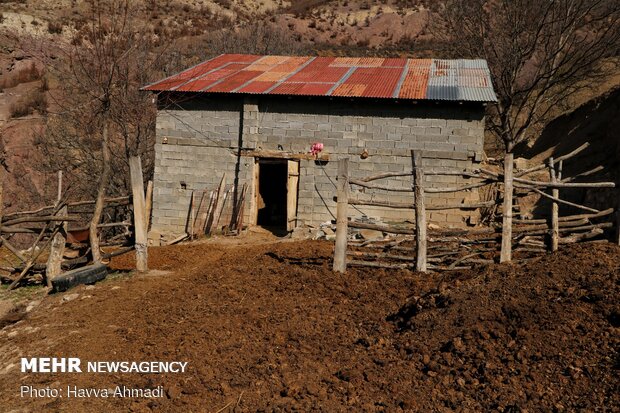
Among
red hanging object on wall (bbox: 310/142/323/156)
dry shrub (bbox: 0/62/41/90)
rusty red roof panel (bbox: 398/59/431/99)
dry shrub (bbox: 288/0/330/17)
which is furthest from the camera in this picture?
dry shrub (bbox: 288/0/330/17)

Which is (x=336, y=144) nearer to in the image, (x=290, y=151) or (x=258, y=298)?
(x=290, y=151)

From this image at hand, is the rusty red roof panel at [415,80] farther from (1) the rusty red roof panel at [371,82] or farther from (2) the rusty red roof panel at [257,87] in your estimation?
(2) the rusty red roof panel at [257,87]

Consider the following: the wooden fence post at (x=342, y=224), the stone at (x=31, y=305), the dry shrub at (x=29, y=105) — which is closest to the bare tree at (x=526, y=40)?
the wooden fence post at (x=342, y=224)

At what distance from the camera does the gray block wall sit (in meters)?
12.8

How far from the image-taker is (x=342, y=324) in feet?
18.4

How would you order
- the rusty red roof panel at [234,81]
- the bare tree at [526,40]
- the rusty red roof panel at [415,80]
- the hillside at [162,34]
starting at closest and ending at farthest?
the rusty red roof panel at [415,80] < the rusty red roof panel at [234,81] < the bare tree at [526,40] < the hillside at [162,34]

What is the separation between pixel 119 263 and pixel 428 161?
7.57 m

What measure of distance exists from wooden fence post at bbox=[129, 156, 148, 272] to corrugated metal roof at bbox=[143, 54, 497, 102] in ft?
18.8

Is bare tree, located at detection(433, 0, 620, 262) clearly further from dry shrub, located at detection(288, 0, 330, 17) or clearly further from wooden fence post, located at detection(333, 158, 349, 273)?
dry shrub, located at detection(288, 0, 330, 17)

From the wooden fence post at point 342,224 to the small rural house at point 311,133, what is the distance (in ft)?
18.3

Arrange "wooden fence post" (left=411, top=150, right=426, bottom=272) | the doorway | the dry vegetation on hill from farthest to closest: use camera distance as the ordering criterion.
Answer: the dry vegetation on hill, the doorway, "wooden fence post" (left=411, top=150, right=426, bottom=272)

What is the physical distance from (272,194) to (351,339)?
12194mm

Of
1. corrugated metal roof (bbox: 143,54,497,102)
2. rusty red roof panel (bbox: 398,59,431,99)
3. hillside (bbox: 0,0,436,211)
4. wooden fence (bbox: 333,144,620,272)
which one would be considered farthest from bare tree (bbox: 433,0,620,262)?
wooden fence (bbox: 333,144,620,272)

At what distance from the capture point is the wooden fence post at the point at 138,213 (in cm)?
816
